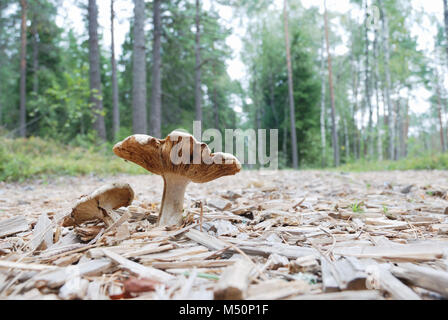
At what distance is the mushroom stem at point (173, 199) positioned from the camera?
160 cm

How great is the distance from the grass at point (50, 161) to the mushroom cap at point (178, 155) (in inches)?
174

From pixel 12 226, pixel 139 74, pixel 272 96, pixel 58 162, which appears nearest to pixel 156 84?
pixel 139 74

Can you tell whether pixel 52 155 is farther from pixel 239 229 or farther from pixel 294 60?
pixel 294 60

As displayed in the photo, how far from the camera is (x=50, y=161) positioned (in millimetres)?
5461

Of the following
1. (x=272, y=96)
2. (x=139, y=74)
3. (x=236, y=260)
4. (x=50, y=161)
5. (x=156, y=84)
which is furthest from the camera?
(x=272, y=96)

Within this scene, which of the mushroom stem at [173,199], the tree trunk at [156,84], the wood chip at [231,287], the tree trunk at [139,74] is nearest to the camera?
the wood chip at [231,287]

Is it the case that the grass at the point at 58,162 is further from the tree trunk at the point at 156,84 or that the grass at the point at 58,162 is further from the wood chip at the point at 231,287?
the wood chip at the point at 231,287

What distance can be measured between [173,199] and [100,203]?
42 centimetres

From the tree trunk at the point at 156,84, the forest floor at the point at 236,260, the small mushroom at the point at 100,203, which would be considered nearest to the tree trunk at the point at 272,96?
the tree trunk at the point at 156,84

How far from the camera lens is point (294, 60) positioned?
18.7 m

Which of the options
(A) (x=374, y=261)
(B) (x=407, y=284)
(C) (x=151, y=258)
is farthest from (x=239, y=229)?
(B) (x=407, y=284)

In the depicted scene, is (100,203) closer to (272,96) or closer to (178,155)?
(178,155)

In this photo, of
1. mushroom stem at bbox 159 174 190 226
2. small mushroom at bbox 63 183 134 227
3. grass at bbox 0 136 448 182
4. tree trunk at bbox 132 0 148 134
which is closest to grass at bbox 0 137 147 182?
grass at bbox 0 136 448 182
